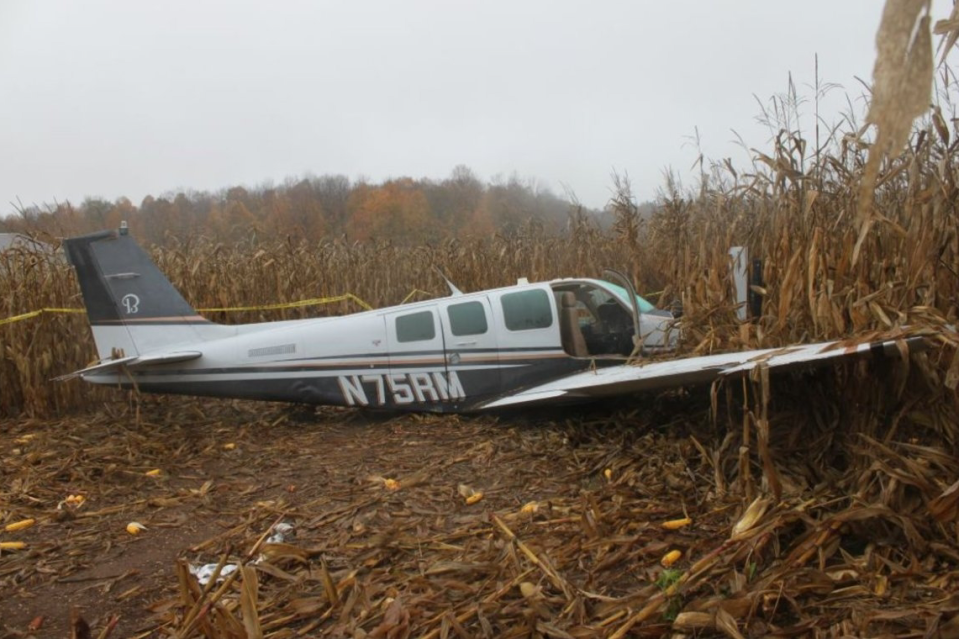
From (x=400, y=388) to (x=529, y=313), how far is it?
162 centimetres

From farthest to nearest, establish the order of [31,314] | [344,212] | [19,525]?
1. [344,212]
2. [31,314]
3. [19,525]

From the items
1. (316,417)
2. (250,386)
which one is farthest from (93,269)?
(316,417)

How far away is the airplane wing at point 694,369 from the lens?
12.5ft

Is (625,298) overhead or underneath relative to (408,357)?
overhead

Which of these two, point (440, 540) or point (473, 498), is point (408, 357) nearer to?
point (473, 498)

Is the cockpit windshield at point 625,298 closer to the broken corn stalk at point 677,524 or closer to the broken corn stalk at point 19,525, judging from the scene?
the broken corn stalk at point 677,524

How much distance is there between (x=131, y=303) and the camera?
26.6 feet

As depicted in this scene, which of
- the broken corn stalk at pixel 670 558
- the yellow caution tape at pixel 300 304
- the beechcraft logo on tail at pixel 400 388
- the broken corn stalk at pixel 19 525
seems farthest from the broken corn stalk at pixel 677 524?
the yellow caution tape at pixel 300 304

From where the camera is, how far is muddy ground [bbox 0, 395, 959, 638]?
3.25 meters

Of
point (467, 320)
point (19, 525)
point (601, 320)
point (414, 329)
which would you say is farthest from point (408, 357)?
point (19, 525)

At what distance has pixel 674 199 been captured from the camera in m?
9.99

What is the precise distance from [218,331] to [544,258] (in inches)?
237

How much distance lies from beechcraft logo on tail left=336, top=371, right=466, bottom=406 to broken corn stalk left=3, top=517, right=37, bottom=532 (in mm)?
3135

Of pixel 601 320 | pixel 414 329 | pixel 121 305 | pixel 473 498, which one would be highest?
pixel 121 305
